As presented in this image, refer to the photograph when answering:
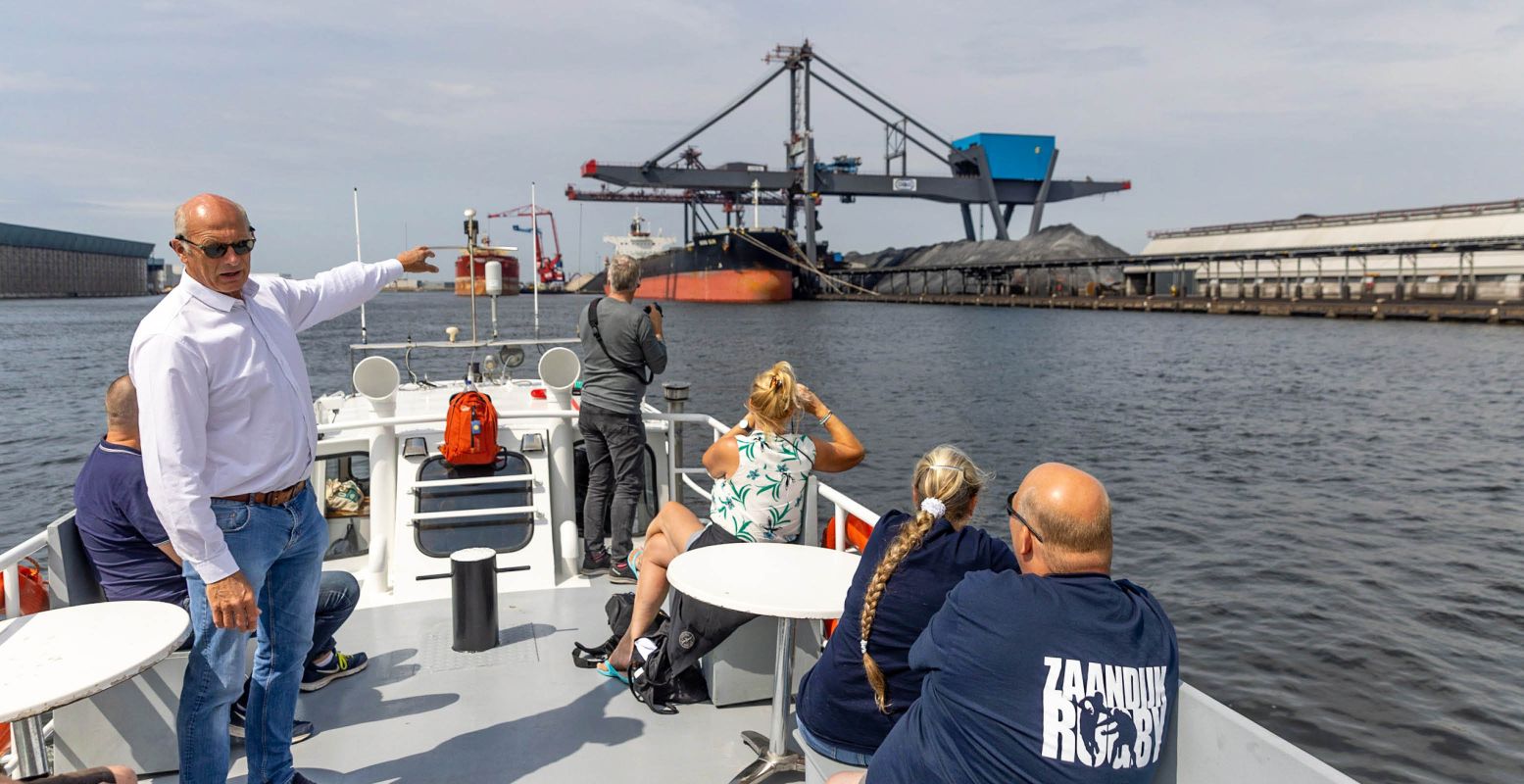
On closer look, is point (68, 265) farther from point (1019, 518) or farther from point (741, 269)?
point (1019, 518)

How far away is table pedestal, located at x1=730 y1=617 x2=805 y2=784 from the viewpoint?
3271 mm

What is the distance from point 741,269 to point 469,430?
67.2 m

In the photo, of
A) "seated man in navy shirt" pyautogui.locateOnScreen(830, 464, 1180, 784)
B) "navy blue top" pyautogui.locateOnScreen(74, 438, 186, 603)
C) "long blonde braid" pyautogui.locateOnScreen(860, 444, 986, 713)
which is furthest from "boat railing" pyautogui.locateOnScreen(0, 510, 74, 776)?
"seated man in navy shirt" pyautogui.locateOnScreen(830, 464, 1180, 784)

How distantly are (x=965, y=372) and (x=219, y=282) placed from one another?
93.5 ft

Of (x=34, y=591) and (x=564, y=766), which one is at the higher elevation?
(x=34, y=591)

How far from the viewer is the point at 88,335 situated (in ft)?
152

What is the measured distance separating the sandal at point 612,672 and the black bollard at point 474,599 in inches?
24.9

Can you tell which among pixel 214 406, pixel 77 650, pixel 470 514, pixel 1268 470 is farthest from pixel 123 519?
pixel 1268 470

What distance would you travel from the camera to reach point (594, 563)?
5.61 metres

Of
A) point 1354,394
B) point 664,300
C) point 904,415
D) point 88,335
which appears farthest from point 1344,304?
point 88,335

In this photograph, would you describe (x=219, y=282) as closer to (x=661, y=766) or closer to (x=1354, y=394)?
(x=661, y=766)

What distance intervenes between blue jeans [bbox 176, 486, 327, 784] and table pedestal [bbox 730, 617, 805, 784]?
150cm

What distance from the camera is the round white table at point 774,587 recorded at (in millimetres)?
2906

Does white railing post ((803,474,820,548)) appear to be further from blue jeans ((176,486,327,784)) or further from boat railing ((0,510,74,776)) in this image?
boat railing ((0,510,74,776))
